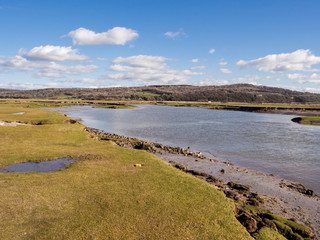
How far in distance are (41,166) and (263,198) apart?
2729cm

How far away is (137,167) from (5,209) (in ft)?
46.9

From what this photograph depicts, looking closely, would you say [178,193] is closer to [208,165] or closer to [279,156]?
[208,165]

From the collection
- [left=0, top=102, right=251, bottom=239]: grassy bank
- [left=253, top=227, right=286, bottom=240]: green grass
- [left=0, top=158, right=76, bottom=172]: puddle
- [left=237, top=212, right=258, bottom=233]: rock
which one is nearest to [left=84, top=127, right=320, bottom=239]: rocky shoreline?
[left=237, top=212, right=258, bottom=233]: rock

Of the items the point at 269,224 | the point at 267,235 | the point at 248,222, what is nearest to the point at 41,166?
the point at 248,222

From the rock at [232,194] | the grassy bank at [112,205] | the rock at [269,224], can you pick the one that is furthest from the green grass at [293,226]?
the rock at [232,194]

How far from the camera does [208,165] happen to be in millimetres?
35344

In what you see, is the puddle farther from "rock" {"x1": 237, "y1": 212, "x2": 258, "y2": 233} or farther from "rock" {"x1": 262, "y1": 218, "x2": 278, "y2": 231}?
"rock" {"x1": 262, "y1": 218, "x2": 278, "y2": 231}

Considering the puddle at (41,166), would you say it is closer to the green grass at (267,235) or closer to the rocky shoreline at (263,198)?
the rocky shoreline at (263,198)

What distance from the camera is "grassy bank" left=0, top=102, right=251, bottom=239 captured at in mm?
14461

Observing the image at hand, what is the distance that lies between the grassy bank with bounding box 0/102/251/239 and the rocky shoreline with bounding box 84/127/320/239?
2.36 m

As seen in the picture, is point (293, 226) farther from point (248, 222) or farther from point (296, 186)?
point (296, 186)

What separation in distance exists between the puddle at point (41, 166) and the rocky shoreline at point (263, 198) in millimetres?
16517

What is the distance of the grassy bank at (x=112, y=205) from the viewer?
1446cm

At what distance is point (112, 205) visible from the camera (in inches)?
691
